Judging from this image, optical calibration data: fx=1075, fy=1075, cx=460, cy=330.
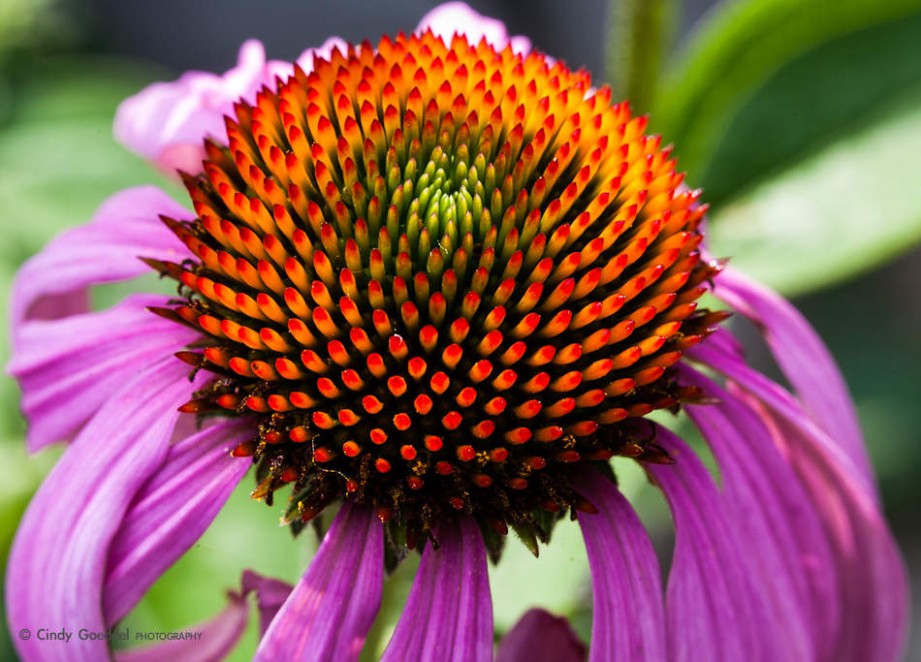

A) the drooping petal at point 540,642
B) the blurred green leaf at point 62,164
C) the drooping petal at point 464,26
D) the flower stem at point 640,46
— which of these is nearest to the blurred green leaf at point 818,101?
the flower stem at point 640,46

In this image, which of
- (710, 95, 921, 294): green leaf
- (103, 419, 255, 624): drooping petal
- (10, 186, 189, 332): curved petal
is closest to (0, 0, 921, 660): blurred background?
(710, 95, 921, 294): green leaf

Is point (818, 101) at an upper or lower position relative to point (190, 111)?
upper

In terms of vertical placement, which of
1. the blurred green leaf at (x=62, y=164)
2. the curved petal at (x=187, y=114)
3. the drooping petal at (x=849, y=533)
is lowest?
the drooping petal at (x=849, y=533)

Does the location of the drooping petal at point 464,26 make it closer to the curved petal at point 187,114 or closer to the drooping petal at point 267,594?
the curved petal at point 187,114

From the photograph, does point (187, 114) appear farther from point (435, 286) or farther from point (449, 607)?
point (449, 607)

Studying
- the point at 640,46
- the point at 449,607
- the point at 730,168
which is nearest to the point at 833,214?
the point at 730,168

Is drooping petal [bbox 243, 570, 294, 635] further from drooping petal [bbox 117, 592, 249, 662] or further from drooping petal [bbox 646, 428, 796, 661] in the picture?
drooping petal [bbox 646, 428, 796, 661]
